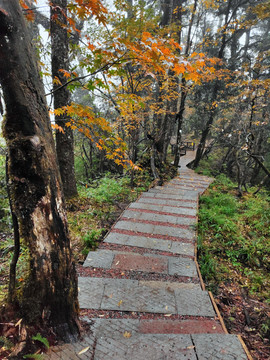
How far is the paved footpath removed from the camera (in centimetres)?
166

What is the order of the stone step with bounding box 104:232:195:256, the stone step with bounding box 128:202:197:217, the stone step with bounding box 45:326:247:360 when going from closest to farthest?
the stone step with bounding box 45:326:247:360 → the stone step with bounding box 104:232:195:256 → the stone step with bounding box 128:202:197:217

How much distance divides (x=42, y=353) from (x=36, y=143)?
56.8 inches

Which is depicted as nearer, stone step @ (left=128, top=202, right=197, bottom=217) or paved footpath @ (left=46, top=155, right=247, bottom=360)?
paved footpath @ (left=46, top=155, right=247, bottom=360)

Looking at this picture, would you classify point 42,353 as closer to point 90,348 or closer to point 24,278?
point 90,348

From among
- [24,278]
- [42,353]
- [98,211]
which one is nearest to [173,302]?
[42,353]

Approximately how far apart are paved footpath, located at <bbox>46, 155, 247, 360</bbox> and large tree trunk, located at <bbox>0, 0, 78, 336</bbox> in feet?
1.24

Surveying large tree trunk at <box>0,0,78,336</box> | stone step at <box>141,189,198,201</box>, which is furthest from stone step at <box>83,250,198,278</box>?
stone step at <box>141,189,198,201</box>

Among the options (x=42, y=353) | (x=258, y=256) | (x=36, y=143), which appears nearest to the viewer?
(x=36, y=143)

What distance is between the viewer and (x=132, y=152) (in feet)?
21.5

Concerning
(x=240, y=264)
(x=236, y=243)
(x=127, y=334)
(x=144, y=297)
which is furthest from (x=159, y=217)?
(x=127, y=334)

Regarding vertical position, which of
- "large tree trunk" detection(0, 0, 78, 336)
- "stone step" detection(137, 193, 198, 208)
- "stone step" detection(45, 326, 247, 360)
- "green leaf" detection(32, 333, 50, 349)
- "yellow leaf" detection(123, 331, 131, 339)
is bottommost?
"stone step" detection(137, 193, 198, 208)

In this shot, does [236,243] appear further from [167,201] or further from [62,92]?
[62,92]

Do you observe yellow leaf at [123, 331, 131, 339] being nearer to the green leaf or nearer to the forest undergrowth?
the green leaf

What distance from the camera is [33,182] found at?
1.28 m
